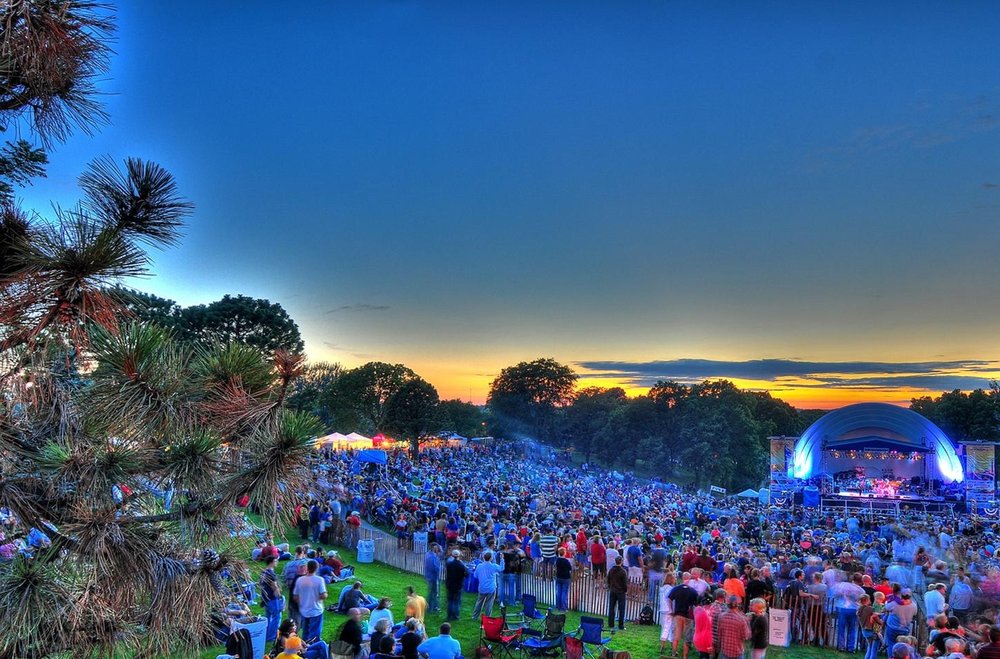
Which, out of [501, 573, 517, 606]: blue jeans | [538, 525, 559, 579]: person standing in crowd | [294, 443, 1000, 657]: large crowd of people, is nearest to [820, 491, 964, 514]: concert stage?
[294, 443, 1000, 657]: large crowd of people

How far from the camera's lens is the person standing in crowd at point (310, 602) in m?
10.2

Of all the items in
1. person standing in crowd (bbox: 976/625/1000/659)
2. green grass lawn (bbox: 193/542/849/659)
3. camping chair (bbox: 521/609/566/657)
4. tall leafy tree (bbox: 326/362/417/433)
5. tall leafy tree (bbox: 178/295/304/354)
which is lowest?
green grass lawn (bbox: 193/542/849/659)

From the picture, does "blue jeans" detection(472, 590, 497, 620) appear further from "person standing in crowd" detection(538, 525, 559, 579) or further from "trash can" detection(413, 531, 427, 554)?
"trash can" detection(413, 531, 427, 554)

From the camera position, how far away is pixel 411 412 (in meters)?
Result: 66.4

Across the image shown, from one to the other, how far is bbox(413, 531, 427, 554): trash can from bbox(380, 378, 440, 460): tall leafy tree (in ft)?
159

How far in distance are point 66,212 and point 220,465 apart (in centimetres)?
180

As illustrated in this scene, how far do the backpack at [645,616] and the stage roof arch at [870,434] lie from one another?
3895 centimetres

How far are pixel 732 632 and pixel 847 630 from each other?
375cm

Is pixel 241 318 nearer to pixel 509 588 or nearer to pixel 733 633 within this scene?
pixel 509 588

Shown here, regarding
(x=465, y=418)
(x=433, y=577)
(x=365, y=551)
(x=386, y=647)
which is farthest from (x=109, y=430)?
(x=465, y=418)

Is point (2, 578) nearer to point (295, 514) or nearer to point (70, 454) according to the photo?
point (70, 454)

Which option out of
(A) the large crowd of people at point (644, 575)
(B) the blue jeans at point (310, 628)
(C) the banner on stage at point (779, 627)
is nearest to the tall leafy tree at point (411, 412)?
(A) the large crowd of people at point (644, 575)

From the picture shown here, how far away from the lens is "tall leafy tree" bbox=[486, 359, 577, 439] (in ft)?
301

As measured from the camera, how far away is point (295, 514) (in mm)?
4719
